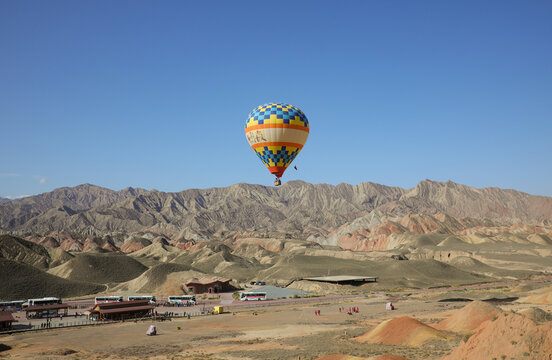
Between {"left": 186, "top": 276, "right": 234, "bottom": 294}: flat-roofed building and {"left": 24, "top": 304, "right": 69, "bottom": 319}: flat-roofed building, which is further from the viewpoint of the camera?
{"left": 186, "top": 276, "right": 234, "bottom": 294}: flat-roofed building

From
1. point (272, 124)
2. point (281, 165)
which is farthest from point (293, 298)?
point (272, 124)

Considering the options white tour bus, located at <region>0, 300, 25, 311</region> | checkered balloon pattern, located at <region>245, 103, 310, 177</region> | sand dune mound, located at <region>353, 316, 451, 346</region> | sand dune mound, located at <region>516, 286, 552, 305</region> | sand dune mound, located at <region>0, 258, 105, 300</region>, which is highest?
checkered balloon pattern, located at <region>245, 103, 310, 177</region>

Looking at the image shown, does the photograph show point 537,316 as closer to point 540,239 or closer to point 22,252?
point 22,252

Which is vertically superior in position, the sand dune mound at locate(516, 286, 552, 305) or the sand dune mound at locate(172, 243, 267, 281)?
the sand dune mound at locate(172, 243, 267, 281)

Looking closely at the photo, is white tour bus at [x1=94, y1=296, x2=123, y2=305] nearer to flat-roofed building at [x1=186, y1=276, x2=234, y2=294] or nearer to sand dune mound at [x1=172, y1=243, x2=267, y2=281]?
flat-roofed building at [x1=186, y1=276, x2=234, y2=294]

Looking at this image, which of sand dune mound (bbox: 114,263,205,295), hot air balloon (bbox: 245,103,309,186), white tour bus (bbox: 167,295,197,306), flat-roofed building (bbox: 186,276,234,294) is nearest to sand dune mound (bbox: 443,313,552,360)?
hot air balloon (bbox: 245,103,309,186)

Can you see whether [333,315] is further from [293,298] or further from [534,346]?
[534,346]

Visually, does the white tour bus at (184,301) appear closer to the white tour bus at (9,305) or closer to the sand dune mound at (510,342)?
the white tour bus at (9,305)
